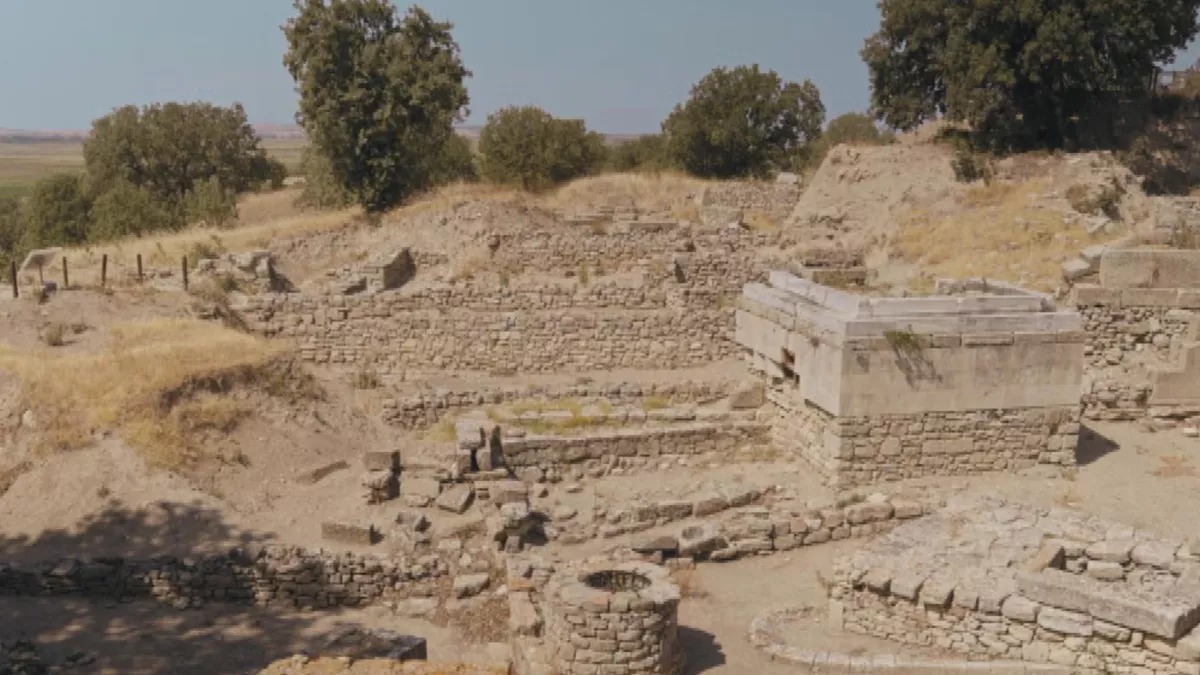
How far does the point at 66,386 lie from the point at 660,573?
999cm

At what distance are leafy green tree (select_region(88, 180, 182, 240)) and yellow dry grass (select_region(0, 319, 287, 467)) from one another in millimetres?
15808

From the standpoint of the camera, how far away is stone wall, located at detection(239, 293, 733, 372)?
18609 millimetres

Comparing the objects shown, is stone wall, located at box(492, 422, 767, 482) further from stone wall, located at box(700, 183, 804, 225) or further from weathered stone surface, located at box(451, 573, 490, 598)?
stone wall, located at box(700, 183, 804, 225)

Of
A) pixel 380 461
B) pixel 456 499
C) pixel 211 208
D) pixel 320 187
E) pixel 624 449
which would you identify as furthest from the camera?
pixel 320 187

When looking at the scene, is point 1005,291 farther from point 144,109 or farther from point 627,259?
point 144,109

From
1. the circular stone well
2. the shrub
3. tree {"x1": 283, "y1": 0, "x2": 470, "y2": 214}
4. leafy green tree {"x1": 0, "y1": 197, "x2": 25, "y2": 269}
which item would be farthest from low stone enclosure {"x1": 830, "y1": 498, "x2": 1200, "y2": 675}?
leafy green tree {"x1": 0, "y1": 197, "x2": 25, "y2": 269}

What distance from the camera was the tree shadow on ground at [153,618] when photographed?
9.27 metres

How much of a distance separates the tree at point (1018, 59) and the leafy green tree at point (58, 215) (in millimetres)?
30885

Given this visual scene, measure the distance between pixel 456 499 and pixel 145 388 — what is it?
5.31 metres

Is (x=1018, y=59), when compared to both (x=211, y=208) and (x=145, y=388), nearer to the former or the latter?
(x=145, y=388)

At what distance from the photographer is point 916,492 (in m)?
11.3

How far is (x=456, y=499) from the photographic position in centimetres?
1181

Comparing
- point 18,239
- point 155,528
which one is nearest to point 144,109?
point 18,239

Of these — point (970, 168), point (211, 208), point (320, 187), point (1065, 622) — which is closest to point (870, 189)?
point (970, 168)
